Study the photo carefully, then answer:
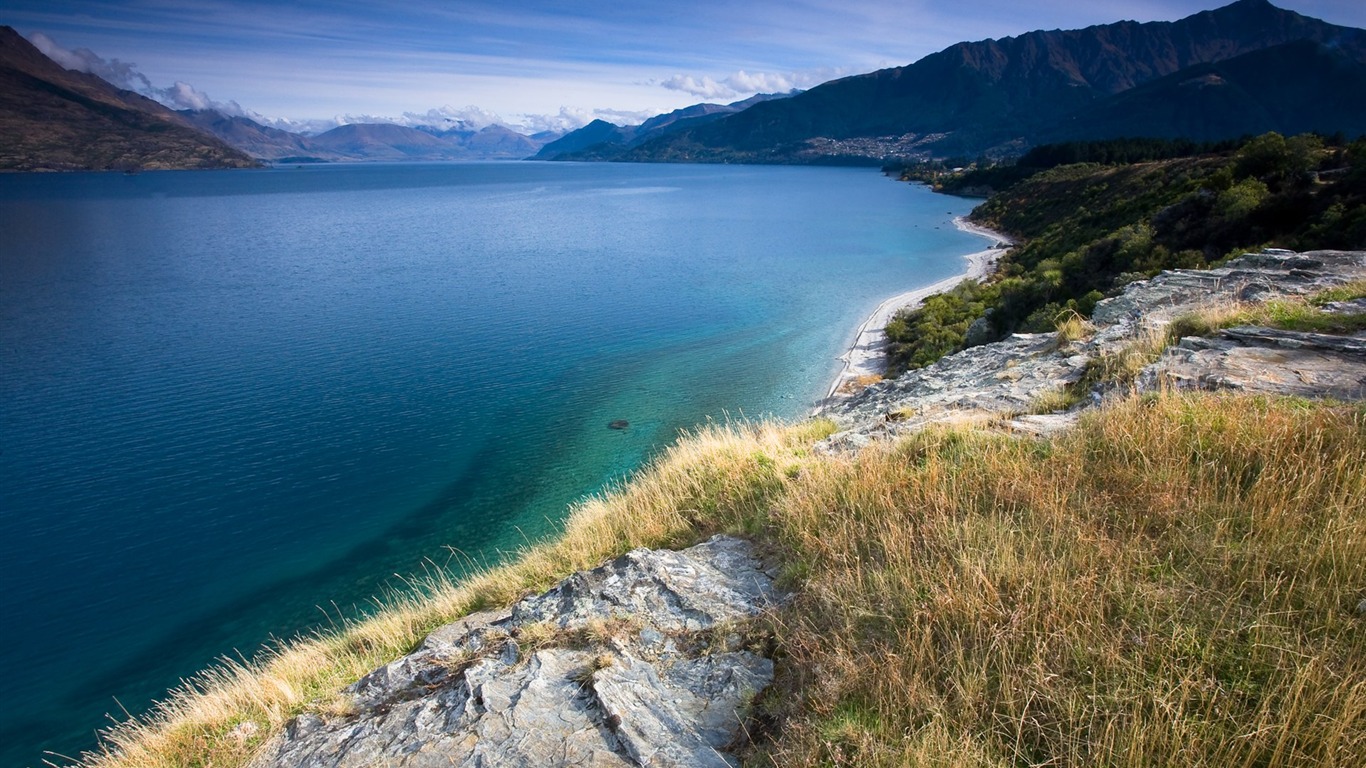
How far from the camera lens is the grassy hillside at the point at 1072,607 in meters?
3.21

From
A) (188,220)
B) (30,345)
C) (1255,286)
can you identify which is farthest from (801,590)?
(188,220)

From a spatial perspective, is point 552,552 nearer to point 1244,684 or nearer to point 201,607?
point 1244,684

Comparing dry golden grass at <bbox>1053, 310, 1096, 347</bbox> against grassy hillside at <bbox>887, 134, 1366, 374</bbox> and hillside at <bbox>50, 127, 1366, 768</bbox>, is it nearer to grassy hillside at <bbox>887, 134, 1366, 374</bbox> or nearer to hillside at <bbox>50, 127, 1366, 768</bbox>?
grassy hillside at <bbox>887, 134, 1366, 374</bbox>

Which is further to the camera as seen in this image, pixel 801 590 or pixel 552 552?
pixel 552 552

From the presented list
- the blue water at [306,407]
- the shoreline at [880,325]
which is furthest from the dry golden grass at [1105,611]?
the shoreline at [880,325]

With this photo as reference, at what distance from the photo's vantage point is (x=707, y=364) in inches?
1545

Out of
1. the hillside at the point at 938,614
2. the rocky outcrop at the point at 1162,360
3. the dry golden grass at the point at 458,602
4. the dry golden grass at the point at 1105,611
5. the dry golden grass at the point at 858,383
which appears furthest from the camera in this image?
the dry golden grass at the point at 858,383

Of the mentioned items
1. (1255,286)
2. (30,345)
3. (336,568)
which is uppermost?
(1255,286)

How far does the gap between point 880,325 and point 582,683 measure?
44436 millimetres

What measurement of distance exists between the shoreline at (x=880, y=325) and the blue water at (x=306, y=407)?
1.35 meters

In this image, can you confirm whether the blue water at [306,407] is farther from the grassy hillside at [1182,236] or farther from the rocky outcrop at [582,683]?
the rocky outcrop at [582,683]

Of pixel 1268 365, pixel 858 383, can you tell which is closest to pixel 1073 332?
pixel 1268 365

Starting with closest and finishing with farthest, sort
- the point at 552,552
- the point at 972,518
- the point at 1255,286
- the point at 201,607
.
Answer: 1. the point at 972,518
2. the point at 552,552
3. the point at 1255,286
4. the point at 201,607

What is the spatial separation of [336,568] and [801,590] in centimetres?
2049
